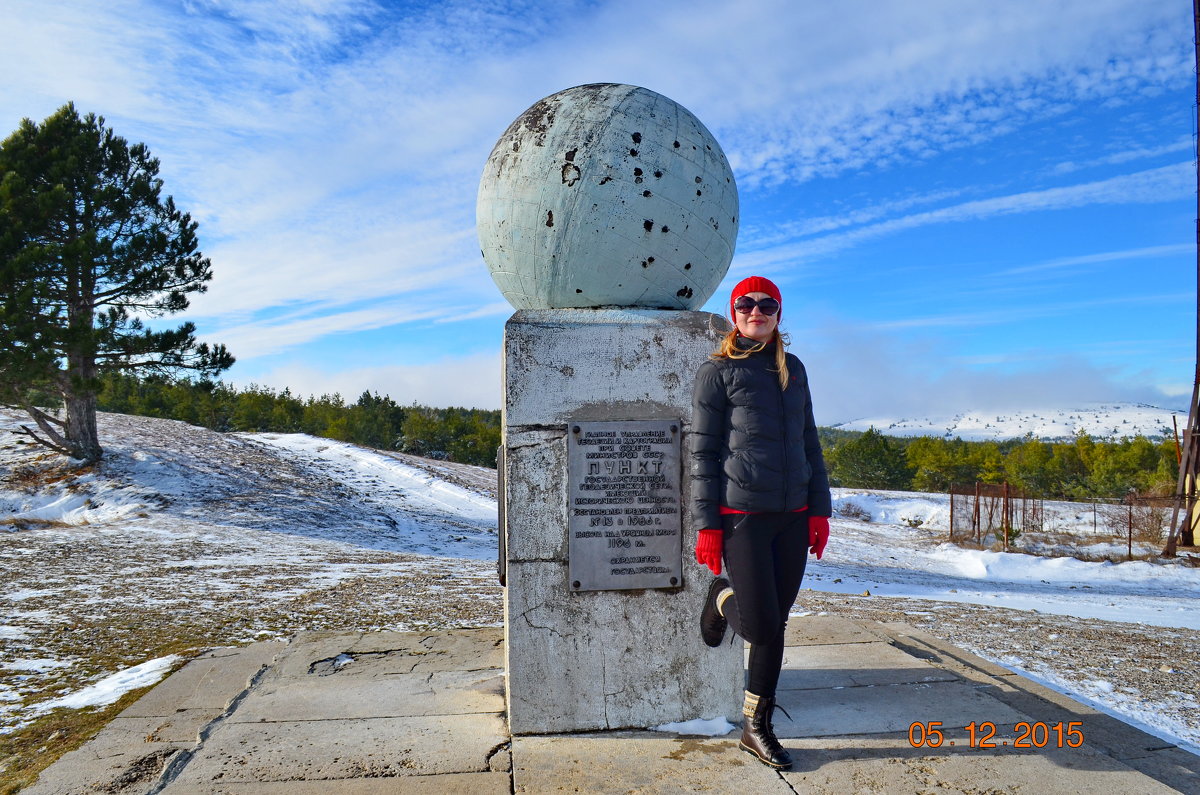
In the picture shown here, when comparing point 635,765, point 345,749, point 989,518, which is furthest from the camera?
point 989,518

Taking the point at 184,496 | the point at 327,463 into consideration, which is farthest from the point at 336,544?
the point at 327,463

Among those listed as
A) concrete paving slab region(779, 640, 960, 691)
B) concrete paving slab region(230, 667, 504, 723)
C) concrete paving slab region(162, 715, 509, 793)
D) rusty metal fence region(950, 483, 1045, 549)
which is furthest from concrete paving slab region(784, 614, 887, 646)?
rusty metal fence region(950, 483, 1045, 549)

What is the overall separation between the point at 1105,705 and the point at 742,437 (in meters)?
3.30

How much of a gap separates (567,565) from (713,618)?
2.21ft

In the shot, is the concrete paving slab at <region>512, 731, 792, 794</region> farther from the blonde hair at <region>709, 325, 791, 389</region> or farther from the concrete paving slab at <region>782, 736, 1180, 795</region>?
the blonde hair at <region>709, 325, 791, 389</region>

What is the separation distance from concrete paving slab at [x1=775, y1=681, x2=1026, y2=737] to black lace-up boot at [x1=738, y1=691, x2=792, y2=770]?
0.29 metres

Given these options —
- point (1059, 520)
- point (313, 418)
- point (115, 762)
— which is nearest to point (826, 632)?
point (115, 762)

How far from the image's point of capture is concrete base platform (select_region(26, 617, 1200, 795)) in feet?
9.29

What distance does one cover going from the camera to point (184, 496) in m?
17.2

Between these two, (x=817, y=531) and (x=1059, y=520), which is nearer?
(x=817, y=531)

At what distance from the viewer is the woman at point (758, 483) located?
9.58ft

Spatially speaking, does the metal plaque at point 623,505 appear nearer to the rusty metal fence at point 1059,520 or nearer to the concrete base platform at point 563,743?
the concrete base platform at point 563,743

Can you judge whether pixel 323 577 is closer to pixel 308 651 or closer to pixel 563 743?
pixel 308 651
